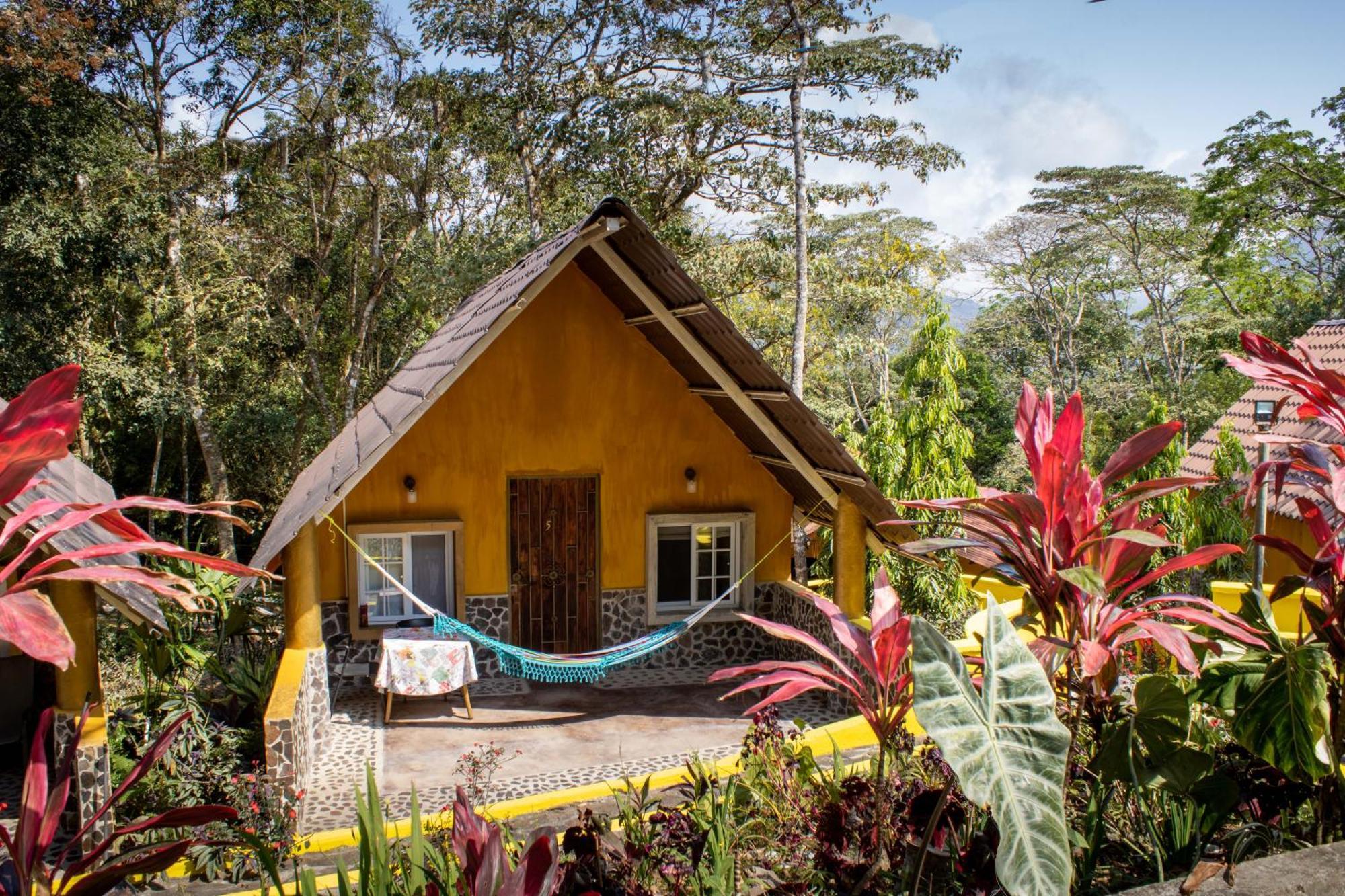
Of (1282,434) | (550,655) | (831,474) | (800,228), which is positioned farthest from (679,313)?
(1282,434)

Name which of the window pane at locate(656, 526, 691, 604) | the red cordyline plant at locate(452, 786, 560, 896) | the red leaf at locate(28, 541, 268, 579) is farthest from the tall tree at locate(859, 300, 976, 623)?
the red leaf at locate(28, 541, 268, 579)

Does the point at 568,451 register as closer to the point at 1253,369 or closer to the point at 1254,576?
the point at 1254,576

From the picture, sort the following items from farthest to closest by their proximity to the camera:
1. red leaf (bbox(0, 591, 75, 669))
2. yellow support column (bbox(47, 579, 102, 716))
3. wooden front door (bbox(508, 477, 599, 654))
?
1. wooden front door (bbox(508, 477, 599, 654))
2. yellow support column (bbox(47, 579, 102, 716))
3. red leaf (bbox(0, 591, 75, 669))

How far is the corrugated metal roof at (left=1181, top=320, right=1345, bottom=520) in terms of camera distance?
34.2 ft

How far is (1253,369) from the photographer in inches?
100

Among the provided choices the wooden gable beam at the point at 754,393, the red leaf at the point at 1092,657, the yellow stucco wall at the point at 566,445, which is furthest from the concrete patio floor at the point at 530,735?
the red leaf at the point at 1092,657

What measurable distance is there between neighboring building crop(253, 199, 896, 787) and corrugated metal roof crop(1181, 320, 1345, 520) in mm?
5424

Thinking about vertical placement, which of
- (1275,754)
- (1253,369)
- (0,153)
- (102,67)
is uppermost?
(102,67)

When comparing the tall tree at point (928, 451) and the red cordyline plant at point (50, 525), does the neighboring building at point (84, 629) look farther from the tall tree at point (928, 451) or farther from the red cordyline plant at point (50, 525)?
the tall tree at point (928, 451)

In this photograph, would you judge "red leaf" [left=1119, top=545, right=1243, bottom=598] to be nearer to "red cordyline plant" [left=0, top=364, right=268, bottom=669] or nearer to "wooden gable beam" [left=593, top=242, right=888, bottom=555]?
"red cordyline plant" [left=0, top=364, right=268, bottom=669]

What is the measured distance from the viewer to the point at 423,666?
6559 millimetres

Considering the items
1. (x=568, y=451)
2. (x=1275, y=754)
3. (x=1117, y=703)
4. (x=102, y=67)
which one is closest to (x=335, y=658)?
(x=568, y=451)

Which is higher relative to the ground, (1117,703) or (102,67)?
(102,67)

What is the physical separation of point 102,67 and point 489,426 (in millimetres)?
12170
